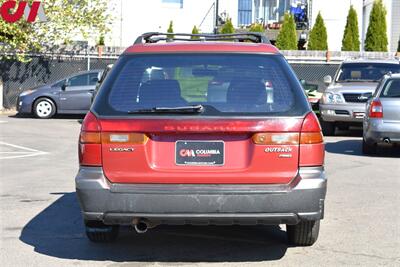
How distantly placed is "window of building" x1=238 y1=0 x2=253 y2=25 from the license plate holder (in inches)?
1288

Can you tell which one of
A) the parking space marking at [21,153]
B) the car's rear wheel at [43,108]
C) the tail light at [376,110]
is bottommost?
the car's rear wheel at [43,108]

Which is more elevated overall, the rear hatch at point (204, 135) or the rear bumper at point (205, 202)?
the rear hatch at point (204, 135)

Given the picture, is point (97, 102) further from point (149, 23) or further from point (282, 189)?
point (149, 23)

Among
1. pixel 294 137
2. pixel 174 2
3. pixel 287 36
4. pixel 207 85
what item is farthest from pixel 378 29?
pixel 294 137

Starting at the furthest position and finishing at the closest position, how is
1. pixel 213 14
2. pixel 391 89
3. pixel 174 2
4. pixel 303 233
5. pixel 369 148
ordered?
pixel 213 14 → pixel 174 2 → pixel 369 148 → pixel 391 89 → pixel 303 233

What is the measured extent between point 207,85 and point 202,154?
59cm

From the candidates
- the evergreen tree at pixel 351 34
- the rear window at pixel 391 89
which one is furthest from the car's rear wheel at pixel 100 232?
the evergreen tree at pixel 351 34

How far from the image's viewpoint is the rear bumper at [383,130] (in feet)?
45.3

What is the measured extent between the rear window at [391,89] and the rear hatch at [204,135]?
8.36 meters

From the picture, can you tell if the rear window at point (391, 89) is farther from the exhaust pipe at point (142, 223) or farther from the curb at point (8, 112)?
the curb at point (8, 112)

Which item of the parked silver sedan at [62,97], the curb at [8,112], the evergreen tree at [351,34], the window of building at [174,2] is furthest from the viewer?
the window of building at [174,2]

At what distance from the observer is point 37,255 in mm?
6652

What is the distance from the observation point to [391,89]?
46.3 ft

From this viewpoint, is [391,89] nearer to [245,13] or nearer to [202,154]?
[202,154]
